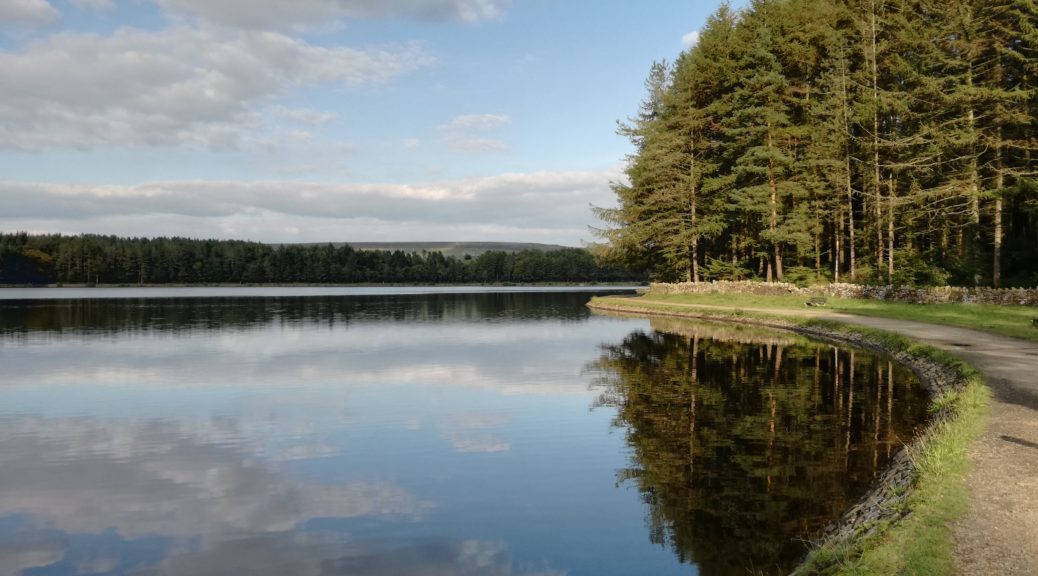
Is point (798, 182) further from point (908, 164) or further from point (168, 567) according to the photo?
point (168, 567)

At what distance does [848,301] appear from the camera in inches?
1684

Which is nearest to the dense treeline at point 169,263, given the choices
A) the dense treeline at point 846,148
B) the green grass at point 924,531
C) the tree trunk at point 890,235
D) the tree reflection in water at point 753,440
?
the dense treeline at point 846,148

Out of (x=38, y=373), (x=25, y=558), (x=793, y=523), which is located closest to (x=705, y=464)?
(x=793, y=523)

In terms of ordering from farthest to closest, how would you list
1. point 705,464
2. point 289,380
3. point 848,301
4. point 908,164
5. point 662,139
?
point 662,139, point 848,301, point 908,164, point 289,380, point 705,464

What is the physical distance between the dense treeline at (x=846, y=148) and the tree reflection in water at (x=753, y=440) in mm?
20530

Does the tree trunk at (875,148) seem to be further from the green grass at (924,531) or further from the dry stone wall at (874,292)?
the green grass at (924,531)

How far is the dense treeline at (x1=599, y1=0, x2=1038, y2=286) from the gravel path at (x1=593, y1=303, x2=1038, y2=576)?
2189 centimetres

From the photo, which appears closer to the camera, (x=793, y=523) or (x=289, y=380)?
(x=793, y=523)

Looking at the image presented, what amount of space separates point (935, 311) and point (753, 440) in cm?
2610

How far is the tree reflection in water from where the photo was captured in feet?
29.6

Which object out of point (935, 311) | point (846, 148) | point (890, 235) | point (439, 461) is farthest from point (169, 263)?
point (439, 461)

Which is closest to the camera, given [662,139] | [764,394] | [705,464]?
[705,464]

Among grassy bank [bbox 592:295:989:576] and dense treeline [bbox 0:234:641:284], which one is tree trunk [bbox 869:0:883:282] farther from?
dense treeline [bbox 0:234:641:284]

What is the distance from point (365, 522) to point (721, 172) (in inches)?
2222
